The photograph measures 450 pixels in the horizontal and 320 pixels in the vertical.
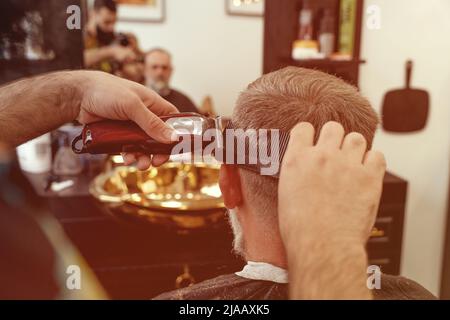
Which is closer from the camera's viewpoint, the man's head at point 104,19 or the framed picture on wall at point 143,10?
the man's head at point 104,19

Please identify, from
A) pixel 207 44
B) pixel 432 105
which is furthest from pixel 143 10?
pixel 432 105

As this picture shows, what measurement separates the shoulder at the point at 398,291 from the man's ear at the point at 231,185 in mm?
351

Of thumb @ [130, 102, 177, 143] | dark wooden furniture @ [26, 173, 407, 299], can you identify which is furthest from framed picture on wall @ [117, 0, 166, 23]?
thumb @ [130, 102, 177, 143]

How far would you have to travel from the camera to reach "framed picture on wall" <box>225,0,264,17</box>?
2.43m

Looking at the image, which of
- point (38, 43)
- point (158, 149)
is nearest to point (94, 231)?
point (38, 43)

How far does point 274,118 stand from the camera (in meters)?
0.88

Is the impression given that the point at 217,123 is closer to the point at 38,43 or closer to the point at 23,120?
A: the point at 23,120

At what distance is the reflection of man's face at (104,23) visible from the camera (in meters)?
2.31

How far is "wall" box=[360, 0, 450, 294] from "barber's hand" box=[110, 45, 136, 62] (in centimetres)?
109

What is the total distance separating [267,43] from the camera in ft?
7.02

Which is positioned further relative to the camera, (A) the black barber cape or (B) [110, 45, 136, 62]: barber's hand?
(B) [110, 45, 136, 62]: barber's hand

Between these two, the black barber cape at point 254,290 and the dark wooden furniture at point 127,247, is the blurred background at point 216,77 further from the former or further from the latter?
the black barber cape at point 254,290

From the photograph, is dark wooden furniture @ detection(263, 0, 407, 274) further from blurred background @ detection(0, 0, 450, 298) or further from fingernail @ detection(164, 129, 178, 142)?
fingernail @ detection(164, 129, 178, 142)

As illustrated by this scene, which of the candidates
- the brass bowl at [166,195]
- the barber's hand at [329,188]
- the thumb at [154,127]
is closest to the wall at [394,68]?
the brass bowl at [166,195]
